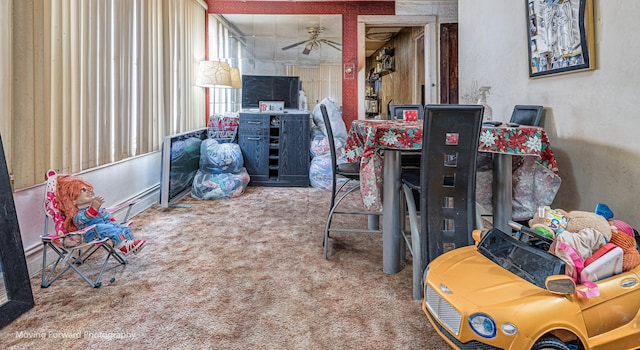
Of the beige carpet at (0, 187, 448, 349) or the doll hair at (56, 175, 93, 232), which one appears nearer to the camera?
the beige carpet at (0, 187, 448, 349)

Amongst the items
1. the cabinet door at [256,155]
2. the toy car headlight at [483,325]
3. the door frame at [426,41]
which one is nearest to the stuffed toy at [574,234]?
the toy car headlight at [483,325]

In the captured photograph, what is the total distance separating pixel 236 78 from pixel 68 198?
3.64 m

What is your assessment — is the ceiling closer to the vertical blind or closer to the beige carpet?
the vertical blind

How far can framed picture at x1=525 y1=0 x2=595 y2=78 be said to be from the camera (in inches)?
78.2

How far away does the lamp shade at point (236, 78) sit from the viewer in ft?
17.3

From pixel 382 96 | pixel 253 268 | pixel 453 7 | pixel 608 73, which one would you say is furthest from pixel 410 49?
pixel 253 268

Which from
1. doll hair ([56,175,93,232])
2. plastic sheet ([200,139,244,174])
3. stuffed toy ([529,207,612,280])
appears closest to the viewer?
stuffed toy ([529,207,612,280])

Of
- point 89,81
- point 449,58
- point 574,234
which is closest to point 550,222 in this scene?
point 574,234

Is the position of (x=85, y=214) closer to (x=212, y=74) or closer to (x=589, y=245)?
(x=589, y=245)

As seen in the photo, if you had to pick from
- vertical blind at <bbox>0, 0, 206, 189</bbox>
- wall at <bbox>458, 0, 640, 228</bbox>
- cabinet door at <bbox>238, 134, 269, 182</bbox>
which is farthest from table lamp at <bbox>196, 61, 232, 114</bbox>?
wall at <bbox>458, 0, 640, 228</bbox>

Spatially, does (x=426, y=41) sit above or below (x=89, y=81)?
above

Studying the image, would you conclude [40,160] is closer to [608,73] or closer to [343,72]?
[608,73]

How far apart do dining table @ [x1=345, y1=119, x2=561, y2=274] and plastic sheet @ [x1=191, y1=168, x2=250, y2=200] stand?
89.6 inches

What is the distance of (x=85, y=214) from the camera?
2045 millimetres
